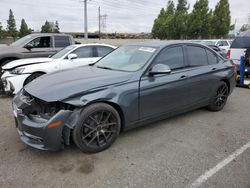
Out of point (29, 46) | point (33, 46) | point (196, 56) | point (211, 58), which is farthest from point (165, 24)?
point (196, 56)

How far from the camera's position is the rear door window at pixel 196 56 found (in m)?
4.00

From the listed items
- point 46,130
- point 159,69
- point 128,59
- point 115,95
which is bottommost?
point 46,130

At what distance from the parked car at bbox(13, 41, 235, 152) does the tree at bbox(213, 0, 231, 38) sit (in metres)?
26.0

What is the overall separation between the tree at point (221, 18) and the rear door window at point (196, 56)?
2611cm

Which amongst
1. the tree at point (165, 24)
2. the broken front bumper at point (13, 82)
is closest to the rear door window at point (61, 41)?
the broken front bumper at point (13, 82)

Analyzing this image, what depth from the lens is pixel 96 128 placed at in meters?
2.91

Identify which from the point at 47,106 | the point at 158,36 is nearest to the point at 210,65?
the point at 47,106

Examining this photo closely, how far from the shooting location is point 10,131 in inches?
142

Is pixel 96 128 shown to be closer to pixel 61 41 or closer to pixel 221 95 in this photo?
pixel 221 95

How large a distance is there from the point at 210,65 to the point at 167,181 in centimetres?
281

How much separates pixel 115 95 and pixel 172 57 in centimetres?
142

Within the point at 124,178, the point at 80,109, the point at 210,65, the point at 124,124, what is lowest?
the point at 124,178

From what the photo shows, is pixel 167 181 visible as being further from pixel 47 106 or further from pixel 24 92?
pixel 24 92

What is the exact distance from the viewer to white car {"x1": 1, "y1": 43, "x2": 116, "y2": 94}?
5.32m
